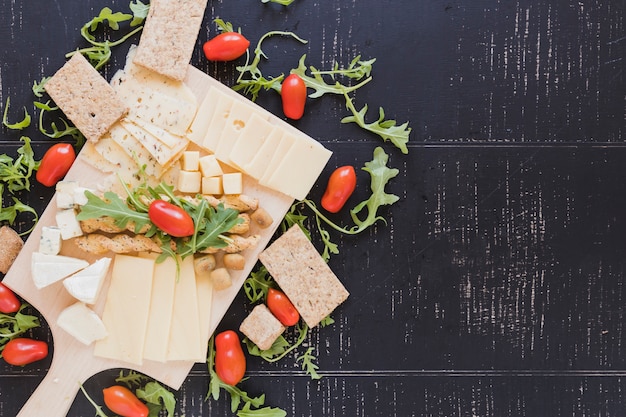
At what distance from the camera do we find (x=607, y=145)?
2.47 metres

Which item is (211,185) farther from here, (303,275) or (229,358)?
(229,358)

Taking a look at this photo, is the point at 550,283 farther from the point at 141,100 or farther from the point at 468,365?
the point at 141,100

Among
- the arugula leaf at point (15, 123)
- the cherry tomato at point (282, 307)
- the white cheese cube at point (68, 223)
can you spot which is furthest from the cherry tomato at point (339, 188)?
the arugula leaf at point (15, 123)

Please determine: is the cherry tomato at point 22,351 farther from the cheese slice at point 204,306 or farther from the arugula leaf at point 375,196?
the arugula leaf at point 375,196

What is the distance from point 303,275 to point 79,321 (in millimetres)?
857

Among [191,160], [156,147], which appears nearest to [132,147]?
[156,147]

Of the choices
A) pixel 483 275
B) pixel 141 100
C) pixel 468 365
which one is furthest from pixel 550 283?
pixel 141 100

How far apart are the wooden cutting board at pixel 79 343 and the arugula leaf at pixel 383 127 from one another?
27 cm

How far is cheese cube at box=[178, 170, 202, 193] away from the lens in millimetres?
2227

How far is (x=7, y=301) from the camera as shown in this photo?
7.57 ft

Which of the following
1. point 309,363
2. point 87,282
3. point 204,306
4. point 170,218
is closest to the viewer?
point 170,218

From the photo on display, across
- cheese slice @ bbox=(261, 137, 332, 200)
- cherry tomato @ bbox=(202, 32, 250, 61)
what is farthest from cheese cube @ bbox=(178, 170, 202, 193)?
cherry tomato @ bbox=(202, 32, 250, 61)

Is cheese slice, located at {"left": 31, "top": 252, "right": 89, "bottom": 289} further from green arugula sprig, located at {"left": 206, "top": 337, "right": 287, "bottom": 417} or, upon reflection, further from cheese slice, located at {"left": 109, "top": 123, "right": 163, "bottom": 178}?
green arugula sprig, located at {"left": 206, "top": 337, "right": 287, "bottom": 417}

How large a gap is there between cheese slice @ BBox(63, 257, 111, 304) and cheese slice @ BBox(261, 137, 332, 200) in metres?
0.68
